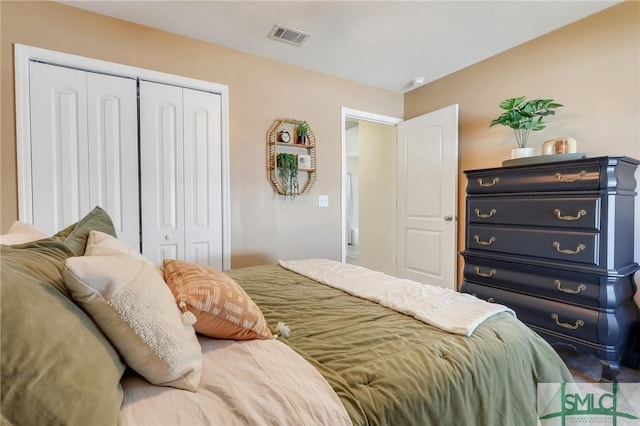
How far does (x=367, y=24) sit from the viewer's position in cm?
230

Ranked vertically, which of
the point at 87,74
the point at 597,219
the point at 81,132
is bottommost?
the point at 597,219

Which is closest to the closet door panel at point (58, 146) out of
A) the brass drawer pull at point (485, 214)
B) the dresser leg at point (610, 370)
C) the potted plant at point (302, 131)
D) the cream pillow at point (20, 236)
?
the cream pillow at point (20, 236)

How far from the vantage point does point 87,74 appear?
2170mm

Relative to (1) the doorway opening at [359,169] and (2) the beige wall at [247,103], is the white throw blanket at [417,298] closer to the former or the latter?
(2) the beige wall at [247,103]

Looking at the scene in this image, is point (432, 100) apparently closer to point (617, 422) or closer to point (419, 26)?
point (419, 26)

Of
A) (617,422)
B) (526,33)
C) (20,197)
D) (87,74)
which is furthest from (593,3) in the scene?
(20,197)

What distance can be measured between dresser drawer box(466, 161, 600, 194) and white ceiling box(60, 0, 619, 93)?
115 cm

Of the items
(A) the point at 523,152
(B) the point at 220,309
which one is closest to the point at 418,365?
(B) the point at 220,309

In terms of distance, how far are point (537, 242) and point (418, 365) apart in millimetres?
1682

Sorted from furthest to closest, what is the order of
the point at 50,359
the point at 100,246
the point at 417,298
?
the point at 417,298 < the point at 100,246 < the point at 50,359

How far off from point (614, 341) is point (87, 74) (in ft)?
12.6

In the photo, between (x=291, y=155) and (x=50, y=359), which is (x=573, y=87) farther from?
(x=50, y=359)

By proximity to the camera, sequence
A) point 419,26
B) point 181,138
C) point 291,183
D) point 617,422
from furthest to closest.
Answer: point 291,183 → point 181,138 → point 419,26 → point 617,422

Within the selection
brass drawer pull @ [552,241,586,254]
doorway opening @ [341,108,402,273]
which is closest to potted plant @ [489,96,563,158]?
brass drawer pull @ [552,241,586,254]
